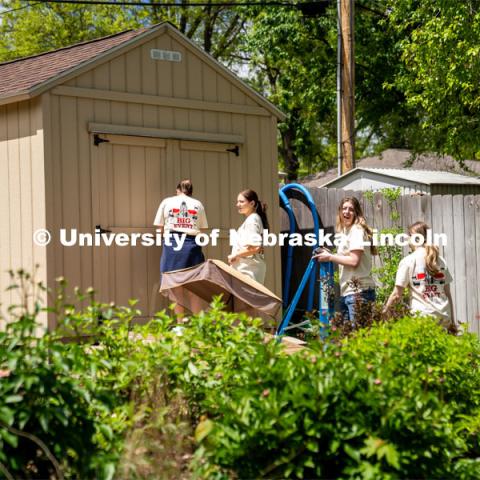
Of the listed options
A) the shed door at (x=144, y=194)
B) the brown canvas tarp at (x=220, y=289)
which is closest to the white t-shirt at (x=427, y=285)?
the brown canvas tarp at (x=220, y=289)

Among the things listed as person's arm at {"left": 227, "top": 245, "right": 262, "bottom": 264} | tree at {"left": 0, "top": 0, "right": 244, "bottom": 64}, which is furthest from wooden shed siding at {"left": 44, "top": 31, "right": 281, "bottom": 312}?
tree at {"left": 0, "top": 0, "right": 244, "bottom": 64}

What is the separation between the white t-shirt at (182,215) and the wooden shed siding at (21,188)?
1346 millimetres

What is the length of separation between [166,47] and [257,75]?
1001 inches

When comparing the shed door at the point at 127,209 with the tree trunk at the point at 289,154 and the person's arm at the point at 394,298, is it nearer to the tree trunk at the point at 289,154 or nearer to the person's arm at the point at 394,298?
the person's arm at the point at 394,298

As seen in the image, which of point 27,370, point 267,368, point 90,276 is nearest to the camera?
point 27,370

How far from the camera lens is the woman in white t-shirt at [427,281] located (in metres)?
7.26

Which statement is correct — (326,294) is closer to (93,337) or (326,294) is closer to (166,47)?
(166,47)

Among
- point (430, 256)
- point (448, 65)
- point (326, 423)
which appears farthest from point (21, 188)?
point (448, 65)

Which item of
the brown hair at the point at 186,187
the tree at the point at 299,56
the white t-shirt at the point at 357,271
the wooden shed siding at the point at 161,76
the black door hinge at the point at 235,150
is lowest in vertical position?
the white t-shirt at the point at 357,271

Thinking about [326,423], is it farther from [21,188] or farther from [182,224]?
[21,188]

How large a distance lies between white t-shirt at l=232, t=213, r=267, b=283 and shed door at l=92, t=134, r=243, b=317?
5.26ft

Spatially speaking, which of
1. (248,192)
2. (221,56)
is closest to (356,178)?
(248,192)

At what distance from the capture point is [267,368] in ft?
13.6

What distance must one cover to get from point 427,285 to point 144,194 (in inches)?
157
